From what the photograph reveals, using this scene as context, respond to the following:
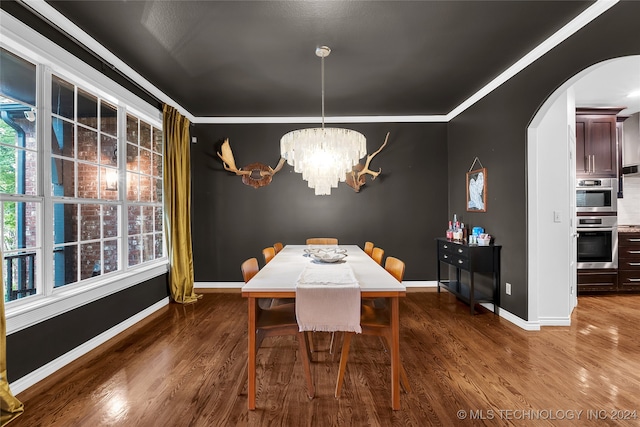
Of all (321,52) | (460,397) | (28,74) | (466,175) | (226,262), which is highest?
(321,52)

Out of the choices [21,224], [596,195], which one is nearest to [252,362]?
[21,224]

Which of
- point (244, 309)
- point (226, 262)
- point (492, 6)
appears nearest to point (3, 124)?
point (244, 309)

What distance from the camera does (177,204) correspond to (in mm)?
4223

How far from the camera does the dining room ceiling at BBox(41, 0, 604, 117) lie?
92.7 inches

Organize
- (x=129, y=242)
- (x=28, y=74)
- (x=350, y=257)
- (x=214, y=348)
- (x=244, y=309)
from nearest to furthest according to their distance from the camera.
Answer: (x=28, y=74), (x=214, y=348), (x=350, y=257), (x=129, y=242), (x=244, y=309)

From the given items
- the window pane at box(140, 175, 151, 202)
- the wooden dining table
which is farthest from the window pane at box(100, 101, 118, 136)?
the wooden dining table

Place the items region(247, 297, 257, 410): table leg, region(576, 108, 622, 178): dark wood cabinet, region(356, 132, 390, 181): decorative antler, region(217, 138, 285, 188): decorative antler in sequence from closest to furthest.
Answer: region(247, 297, 257, 410): table leg < region(576, 108, 622, 178): dark wood cabinet < region(356, 132, 390, 181): decorative antler < region(217, 138, 285, 188): decorative antler

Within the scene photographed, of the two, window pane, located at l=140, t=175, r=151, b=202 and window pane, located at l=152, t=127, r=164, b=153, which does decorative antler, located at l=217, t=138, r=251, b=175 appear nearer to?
window pane, located at l=152, t=127, r=164, b=153

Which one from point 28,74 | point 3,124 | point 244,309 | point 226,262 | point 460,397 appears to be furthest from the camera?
point 226,262

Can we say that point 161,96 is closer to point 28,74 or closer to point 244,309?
point 28,74

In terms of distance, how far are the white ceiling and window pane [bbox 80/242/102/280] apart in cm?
489

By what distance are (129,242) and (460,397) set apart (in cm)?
355

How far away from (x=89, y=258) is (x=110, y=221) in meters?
0.40

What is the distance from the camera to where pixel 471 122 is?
14.0 feet
